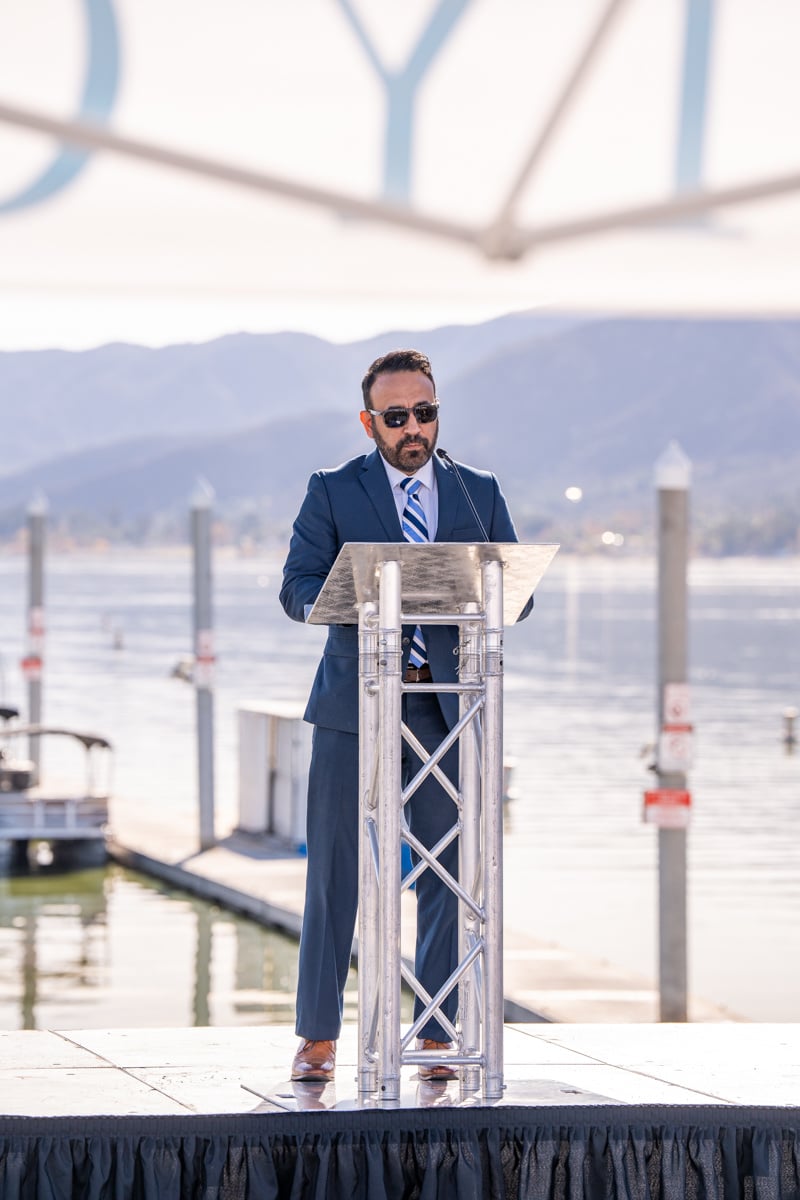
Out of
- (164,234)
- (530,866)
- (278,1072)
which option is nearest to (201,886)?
(530,866)

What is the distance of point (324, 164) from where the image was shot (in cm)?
623

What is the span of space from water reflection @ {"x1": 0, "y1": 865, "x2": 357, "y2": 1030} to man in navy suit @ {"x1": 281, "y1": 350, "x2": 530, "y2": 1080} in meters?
5.42

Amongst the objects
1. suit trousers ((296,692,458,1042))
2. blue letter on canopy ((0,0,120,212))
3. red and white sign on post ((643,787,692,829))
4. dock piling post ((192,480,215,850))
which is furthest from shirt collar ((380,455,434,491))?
dock piling post ((192,480,215,850))

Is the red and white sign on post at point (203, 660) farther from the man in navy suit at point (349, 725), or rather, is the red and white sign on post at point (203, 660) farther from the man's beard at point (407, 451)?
the man's beard at point (407, 451)

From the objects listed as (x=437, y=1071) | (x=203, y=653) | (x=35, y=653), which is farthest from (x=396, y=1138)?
(x=35, y=653)

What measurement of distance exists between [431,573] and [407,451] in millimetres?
368

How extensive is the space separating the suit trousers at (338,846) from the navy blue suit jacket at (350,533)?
0.28ft

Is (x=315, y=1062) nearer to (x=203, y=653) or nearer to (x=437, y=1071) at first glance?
(x=437, y=1071)

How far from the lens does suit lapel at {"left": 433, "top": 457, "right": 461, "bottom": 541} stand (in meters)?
4.35

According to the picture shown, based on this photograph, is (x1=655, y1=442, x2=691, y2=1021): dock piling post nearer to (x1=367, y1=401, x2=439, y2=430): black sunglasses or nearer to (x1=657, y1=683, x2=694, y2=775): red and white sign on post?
(x1=657, y1=683, x2=694, y2=775): red and white sign on post

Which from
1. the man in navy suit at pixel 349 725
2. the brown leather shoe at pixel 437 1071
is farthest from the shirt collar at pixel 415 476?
the brown leather shoe at pixel 437 1071

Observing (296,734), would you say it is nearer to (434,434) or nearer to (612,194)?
(612,194)

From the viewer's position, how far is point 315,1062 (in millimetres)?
4355

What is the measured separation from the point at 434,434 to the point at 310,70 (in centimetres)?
232
